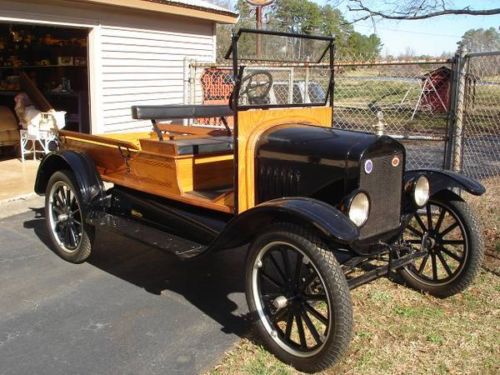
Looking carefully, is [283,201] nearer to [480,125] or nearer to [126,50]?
[126,50]

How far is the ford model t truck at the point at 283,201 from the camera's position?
290cm

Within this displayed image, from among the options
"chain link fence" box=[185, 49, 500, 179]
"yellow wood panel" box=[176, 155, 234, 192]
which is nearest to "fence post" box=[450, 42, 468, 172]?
"chain link fence" box=[185, 49, 500, 179]

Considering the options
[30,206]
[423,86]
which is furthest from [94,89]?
[423,86]

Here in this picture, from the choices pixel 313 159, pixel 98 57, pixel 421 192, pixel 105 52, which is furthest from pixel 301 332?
pixel 105 52

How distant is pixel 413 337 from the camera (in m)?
3.27

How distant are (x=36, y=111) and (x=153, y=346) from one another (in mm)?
6745

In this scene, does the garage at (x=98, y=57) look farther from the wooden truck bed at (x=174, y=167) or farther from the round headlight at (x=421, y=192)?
the round headlight at (x=421, y=192)

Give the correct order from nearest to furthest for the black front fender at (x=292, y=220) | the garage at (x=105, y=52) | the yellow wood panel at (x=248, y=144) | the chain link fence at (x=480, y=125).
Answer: the black front fender at (x=292, y=220), the yellow wood panel at (x=248, y=144), the chain link fence at (x=480, y=125), the garage at (x=105, y=52)

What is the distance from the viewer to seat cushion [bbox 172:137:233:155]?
373 centimetres

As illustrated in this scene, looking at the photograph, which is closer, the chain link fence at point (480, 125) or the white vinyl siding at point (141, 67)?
the chain link fence at point (480, 125)

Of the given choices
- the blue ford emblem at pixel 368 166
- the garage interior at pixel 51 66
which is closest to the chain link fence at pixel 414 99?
the blue ford emblem at pixel 368 166

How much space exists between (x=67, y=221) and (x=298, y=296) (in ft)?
8.09

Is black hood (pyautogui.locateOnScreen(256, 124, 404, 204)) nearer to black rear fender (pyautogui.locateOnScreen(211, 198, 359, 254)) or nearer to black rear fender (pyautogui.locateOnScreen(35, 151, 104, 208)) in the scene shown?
black rear fender (pyautogui.locateOnScreen(211, 198, 359, 254))

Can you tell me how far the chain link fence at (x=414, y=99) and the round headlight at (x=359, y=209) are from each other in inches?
43.2
